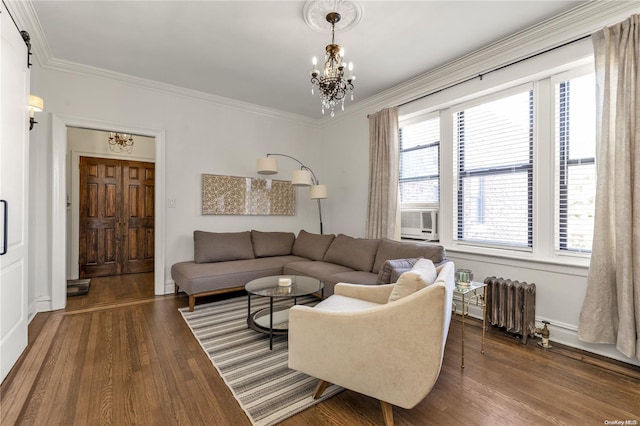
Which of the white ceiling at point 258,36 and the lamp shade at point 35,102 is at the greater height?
the white ceiling at point 258,36

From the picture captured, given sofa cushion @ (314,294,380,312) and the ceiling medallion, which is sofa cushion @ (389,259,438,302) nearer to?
sofa cushion @ (314,294,380,312)

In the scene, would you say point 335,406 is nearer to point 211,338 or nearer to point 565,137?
point 211,338

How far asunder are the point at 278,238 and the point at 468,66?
3431mm

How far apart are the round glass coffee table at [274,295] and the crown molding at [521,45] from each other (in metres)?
2.76

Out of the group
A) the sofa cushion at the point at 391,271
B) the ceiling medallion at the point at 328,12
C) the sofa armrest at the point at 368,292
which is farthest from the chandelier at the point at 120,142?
the sofa cushion at the point at 391,271

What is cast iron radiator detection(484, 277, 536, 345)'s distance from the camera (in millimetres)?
2619

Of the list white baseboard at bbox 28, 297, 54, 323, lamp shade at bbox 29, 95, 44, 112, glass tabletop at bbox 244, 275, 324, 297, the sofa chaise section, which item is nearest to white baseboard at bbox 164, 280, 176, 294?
the sofa chaise section

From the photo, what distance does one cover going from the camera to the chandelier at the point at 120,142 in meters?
5.08

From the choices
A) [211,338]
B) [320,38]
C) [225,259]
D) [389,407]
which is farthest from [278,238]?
[389,407]

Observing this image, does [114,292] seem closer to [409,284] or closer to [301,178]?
[301,178]

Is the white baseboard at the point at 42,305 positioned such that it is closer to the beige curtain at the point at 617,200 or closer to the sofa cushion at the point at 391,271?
the sofa cushion at the point at 391,271

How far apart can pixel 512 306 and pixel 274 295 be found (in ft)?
7.24

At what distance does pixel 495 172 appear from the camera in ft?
10.4

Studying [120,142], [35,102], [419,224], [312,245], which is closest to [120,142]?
[120,142]
